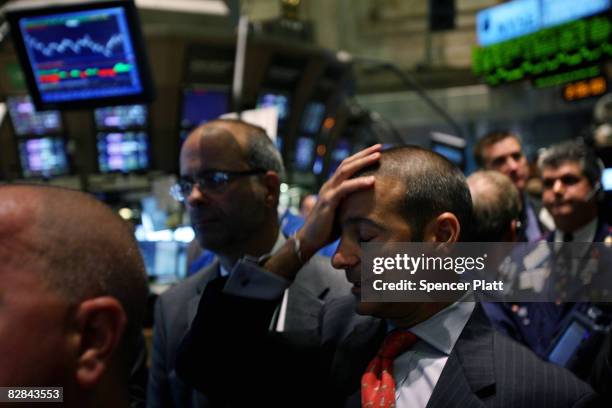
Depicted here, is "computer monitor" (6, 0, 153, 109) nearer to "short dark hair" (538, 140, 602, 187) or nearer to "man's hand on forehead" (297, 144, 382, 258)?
"short dark hair" (538, 140, 602, 187)

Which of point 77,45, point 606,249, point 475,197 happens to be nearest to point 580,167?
point 475,197

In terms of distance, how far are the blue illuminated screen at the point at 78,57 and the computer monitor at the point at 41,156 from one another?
1020 cm

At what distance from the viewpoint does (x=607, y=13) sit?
→ 8.62 meters

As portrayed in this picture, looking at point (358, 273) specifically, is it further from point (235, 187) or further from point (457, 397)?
point (235, 187)

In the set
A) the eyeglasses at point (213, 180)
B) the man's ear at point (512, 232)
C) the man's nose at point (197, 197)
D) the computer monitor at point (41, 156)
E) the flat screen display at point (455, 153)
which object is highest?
the eyeglasses at point (213, 180)

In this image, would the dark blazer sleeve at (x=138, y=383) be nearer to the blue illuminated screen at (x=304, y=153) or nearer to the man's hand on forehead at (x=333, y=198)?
the man's hand on forehead at (x=333, y=198)

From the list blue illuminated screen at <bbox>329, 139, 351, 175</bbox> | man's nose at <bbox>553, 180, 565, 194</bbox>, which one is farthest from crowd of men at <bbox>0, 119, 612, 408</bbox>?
blue illuminated screen at <bbox>329, 139, 351, 175</bbox>

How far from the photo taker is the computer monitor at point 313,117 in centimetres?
1575

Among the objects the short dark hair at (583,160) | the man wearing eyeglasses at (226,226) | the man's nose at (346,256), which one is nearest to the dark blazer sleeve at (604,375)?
the man's nose at (346,256)

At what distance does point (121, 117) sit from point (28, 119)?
5.47 ft

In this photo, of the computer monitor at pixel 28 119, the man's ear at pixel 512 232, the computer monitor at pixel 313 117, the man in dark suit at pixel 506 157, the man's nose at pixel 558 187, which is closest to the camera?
the man's ear at pixel 512 232

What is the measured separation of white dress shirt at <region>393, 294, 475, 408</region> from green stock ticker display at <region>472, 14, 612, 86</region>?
27.2 ft

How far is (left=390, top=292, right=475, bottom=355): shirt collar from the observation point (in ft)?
4.90

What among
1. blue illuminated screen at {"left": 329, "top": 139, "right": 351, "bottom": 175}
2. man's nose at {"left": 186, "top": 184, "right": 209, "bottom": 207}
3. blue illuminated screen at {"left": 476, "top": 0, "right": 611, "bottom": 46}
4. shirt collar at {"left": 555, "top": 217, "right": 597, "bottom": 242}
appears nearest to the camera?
man's nose at {"left": 186, "top": 184, "right": 209, "bottom": 207}
